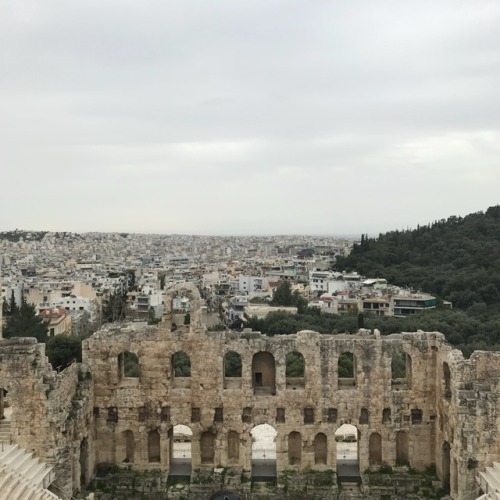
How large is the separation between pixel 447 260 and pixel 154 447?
222 ft

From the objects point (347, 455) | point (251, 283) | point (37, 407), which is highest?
point (37, 407)

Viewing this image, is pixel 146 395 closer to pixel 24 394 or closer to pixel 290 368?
pixel 24 394

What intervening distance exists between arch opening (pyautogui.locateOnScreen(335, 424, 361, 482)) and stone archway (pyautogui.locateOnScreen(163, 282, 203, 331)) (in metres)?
7.93

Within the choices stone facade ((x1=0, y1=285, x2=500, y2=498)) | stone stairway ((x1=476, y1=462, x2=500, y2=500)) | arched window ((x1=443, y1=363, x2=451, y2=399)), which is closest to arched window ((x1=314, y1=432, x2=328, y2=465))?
stone facade ((x1=0, y1=285, x2=500, y2=498))

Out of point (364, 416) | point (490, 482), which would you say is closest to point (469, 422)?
point (490, 482)

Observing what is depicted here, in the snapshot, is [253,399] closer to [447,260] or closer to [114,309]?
[447,260]

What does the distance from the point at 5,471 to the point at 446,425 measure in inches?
610

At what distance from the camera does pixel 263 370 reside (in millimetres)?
27609

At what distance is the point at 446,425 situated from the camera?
24.4 m

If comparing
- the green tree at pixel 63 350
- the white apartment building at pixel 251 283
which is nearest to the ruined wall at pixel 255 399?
the green tree at pixel 63 350

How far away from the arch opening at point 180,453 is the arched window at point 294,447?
408 centimetres

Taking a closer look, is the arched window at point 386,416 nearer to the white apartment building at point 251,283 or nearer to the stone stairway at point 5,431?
the stone stairway at point 5,431

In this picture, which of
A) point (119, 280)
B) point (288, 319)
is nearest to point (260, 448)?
point (288, 319)

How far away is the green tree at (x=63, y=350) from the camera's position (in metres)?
42.5
